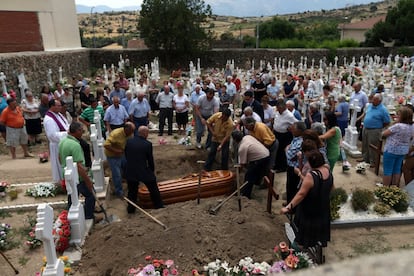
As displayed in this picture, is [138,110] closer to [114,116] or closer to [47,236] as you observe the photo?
[114,116]

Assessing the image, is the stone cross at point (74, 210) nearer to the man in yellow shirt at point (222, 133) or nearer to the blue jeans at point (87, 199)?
the blue jeans at point (87, 199)

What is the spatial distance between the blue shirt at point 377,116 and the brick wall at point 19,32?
18.3m

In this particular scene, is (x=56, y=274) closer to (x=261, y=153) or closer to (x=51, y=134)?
(x=51, y=134)

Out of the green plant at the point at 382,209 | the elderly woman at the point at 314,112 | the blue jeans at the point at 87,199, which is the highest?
the elderly woman at the point at 314,112

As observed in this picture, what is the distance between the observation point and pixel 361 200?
5926 mm

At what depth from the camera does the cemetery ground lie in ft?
15.2

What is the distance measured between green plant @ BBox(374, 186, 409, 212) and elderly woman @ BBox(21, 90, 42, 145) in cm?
800

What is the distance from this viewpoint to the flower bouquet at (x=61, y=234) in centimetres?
489

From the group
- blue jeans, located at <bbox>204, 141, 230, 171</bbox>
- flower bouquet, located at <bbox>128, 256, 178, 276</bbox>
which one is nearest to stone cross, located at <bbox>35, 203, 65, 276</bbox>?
flower bouquet, located at <bbox>128, 256, 178, 276</bbox>

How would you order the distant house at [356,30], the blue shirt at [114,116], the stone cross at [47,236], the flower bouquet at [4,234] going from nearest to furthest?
1. the stone cross at [47,236]
2. the flower bouquet at [4,234]
3. the blue shirt at [114,116]
4. the distant house at [356,30]

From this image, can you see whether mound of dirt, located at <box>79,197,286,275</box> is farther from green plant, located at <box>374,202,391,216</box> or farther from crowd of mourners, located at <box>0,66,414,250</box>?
green plant, located at <box>374,202,391,216</box>

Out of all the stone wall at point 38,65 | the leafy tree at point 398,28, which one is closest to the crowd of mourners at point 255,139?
the stone wall at point 38,65

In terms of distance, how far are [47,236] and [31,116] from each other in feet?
20.3

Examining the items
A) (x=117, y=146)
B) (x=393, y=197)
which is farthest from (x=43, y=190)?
(x=393, y=197)
